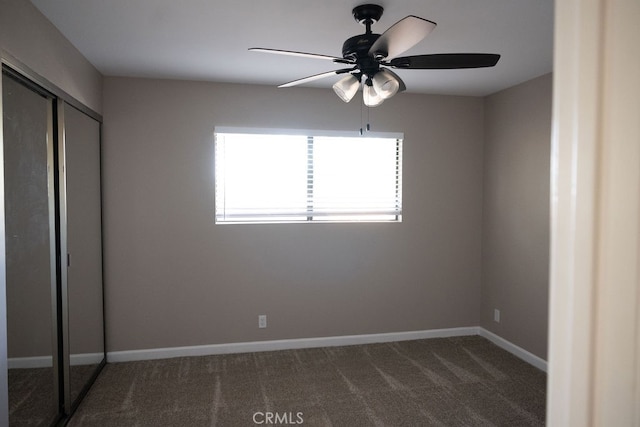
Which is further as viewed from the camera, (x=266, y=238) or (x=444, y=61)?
(x=266, y=238)

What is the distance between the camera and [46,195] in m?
2.40

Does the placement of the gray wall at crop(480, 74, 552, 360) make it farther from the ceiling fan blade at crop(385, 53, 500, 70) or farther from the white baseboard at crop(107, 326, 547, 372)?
the ceiling fan blade at crop(385, 53, 500, 70)

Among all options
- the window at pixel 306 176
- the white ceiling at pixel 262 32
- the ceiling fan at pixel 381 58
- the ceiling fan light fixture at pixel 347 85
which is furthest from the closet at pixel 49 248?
the ceiling fan light fixture at pixel 347 85

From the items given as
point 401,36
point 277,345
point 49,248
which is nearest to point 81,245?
point 49,248

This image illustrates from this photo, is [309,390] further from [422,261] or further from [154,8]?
[154,8]

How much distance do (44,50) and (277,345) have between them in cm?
292

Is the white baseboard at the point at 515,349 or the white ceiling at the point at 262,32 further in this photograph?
the white baseboard at the point at 515,349

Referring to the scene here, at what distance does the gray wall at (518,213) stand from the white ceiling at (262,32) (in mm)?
433

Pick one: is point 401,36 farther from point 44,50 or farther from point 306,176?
point 306,176

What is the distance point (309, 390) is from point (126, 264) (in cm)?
192

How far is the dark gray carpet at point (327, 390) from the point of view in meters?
2.72

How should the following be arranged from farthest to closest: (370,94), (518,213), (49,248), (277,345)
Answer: (277,345) → (518,213) → (49,248) → (370,94)

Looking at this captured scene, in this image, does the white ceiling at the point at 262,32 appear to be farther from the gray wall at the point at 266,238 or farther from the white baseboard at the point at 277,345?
the white baseboard at the point at 277,345

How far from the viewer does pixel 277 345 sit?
12.7 feet
